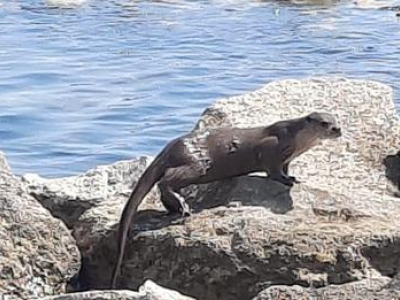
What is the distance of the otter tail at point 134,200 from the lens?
4.86 metres

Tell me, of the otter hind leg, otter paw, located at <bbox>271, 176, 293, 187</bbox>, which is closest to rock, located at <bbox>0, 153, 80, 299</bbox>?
the otter hind leg

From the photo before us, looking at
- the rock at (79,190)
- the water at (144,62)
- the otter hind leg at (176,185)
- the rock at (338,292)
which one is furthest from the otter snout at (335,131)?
the water at (144,62)

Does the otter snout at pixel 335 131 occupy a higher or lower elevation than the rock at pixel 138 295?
lower

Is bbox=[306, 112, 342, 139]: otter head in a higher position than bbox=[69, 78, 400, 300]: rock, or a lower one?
higher

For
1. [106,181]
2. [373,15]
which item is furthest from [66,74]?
[106,181]

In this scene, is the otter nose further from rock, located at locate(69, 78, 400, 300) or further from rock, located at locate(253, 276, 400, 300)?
rock, located at locate(253, 276, 400, 300)

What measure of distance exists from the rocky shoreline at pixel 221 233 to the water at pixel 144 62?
97.9 inches

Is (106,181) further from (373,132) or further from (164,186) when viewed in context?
(373,132)

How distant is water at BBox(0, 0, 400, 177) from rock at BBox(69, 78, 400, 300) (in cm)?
246

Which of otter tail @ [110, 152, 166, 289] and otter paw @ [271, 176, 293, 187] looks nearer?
otter tail @ [110, 152, 166, 289]

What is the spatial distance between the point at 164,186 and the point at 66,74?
5.71 m

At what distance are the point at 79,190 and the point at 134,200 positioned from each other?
61 cm

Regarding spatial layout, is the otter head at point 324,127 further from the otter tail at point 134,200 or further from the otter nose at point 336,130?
the otter tail at point 134,200

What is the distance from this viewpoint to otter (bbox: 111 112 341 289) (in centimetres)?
505
